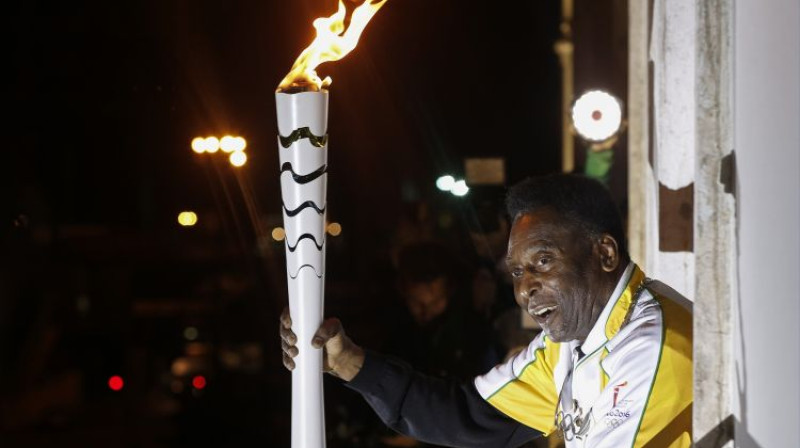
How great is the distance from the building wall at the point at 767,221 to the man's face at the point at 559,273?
0.69 m

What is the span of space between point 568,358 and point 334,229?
39.4ft

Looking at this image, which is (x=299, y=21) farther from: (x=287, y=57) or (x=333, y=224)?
(x=333, y=224)

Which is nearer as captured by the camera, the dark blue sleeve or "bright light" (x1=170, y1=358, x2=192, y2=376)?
the dark blue sleeve

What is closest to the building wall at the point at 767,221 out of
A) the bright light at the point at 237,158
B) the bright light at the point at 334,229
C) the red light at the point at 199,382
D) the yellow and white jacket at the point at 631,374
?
the yellow and white jacket at the point at 631,374

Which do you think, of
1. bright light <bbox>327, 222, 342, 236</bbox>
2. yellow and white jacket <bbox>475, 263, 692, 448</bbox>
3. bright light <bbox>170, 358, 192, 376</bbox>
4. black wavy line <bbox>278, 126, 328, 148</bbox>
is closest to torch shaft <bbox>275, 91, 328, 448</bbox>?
black wavy line <bbox>278, 126, 328, 148</bbox>

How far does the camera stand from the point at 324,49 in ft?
12.3

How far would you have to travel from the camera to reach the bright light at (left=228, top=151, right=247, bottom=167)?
12.1 metres

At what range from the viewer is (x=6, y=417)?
12453 mm

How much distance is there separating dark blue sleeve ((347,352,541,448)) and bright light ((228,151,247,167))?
8.39m

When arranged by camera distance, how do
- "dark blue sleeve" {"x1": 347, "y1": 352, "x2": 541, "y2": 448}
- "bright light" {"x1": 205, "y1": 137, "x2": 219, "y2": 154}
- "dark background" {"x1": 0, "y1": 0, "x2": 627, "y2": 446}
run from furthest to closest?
"bright light" {"x1": 205, "y1": 137, "x2": 219, "y2": 154} → "dark background" {"x1": 0, "y1": 0, "x2": 627, "y2": 446} → "dark blue sleeve" {"x1": 347, "y1": 352, "x2": 541, "y2": 448}

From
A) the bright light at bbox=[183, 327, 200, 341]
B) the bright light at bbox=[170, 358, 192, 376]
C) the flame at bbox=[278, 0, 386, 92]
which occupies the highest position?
the bright light at bbox=[183, 327, 200, 341]

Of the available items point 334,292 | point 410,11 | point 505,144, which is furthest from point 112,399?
point 505,144

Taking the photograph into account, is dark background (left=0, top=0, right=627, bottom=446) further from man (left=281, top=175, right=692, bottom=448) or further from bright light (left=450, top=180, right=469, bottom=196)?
man (left=281, top=175, right=692, bottom=448)

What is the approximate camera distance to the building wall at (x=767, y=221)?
222cm
